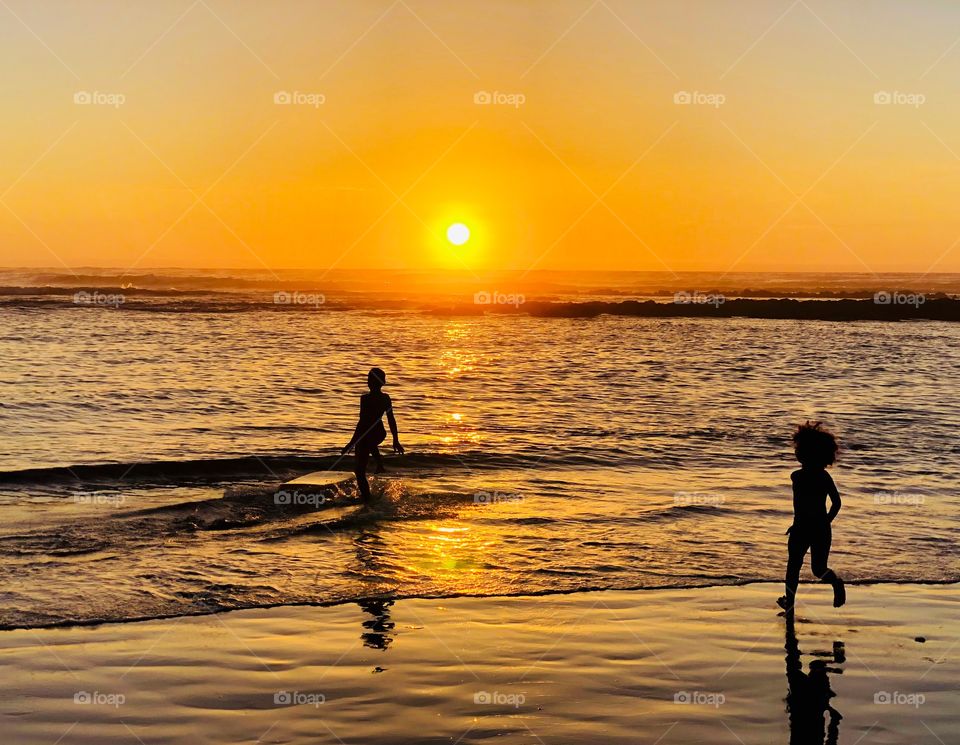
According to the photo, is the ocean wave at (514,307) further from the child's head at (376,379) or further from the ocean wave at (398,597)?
the ocean wave at (398,597)

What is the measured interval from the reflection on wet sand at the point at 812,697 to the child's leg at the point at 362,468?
689 centimetres

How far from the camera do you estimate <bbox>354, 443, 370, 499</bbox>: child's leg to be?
13203mm

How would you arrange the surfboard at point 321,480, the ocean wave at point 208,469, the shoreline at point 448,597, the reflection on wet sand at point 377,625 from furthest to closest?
the ocean wave at point 208,469 → the surfboard at point 321,480 → the shoreline at point 448,597 → the reflection on wet sand at point 377,625

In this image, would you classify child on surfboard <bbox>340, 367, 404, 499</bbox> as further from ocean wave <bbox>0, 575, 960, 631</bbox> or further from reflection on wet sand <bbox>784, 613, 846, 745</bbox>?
reflection on wet sand <bbox>784, 613, 846, 745</bbox>

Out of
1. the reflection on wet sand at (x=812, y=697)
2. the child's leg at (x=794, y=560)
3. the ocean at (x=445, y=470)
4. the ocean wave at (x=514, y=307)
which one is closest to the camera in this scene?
the reflection on wet sand at (x=812, y=697)

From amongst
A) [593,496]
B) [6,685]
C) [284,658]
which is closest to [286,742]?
[284,658]

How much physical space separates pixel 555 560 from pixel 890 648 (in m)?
3.72

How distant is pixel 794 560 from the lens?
27.9 feet

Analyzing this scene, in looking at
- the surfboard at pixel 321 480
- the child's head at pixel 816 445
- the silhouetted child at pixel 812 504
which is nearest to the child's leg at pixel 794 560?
the silhouetted child at pixel 812 504

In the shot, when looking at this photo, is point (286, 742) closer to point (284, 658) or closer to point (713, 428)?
point (284, 658)

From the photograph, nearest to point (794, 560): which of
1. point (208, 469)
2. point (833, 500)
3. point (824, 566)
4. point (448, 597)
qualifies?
point (824, 566)

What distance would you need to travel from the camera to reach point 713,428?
20.9m

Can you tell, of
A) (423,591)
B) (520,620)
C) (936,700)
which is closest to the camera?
(936,700)

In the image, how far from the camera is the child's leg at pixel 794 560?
8.41 m
